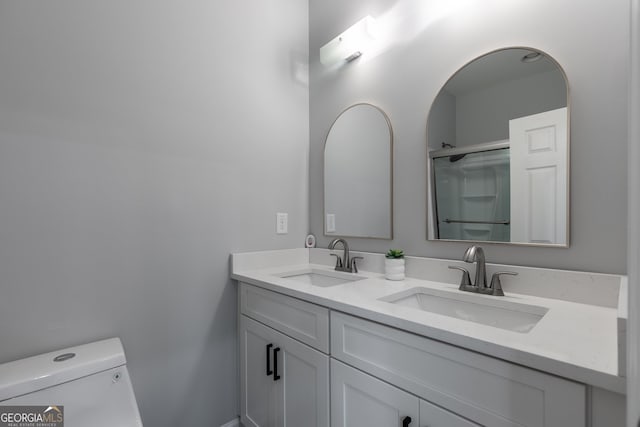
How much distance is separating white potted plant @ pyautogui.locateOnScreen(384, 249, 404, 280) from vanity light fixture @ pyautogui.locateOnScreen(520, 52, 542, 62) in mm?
914

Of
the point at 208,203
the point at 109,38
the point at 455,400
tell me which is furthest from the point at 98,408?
the point at 109,38

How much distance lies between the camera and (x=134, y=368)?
1.27 meters

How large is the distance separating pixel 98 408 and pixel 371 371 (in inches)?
36.9

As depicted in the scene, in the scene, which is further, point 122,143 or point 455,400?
point 122,143

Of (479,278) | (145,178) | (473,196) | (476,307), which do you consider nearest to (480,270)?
(479,278)

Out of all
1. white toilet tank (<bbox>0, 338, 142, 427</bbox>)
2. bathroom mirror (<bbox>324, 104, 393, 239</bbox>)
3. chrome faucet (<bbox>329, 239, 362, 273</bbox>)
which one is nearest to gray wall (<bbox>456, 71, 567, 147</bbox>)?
bathroom mirror (<bbox>324, 104, 393, 239</bbox>)

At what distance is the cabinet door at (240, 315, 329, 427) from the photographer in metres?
1.08

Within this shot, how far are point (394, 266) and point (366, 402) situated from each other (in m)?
0.60

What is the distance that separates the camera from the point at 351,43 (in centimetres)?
161

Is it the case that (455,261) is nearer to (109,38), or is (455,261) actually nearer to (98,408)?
(98,408)

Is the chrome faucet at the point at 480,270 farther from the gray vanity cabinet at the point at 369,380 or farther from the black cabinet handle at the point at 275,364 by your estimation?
the black cabinet handle at the point at 275,364

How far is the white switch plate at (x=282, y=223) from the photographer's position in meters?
1.79

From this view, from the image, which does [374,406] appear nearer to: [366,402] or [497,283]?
[366,402]

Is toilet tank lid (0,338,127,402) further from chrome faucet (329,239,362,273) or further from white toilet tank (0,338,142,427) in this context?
chrome faucet (329,239,362,273)
